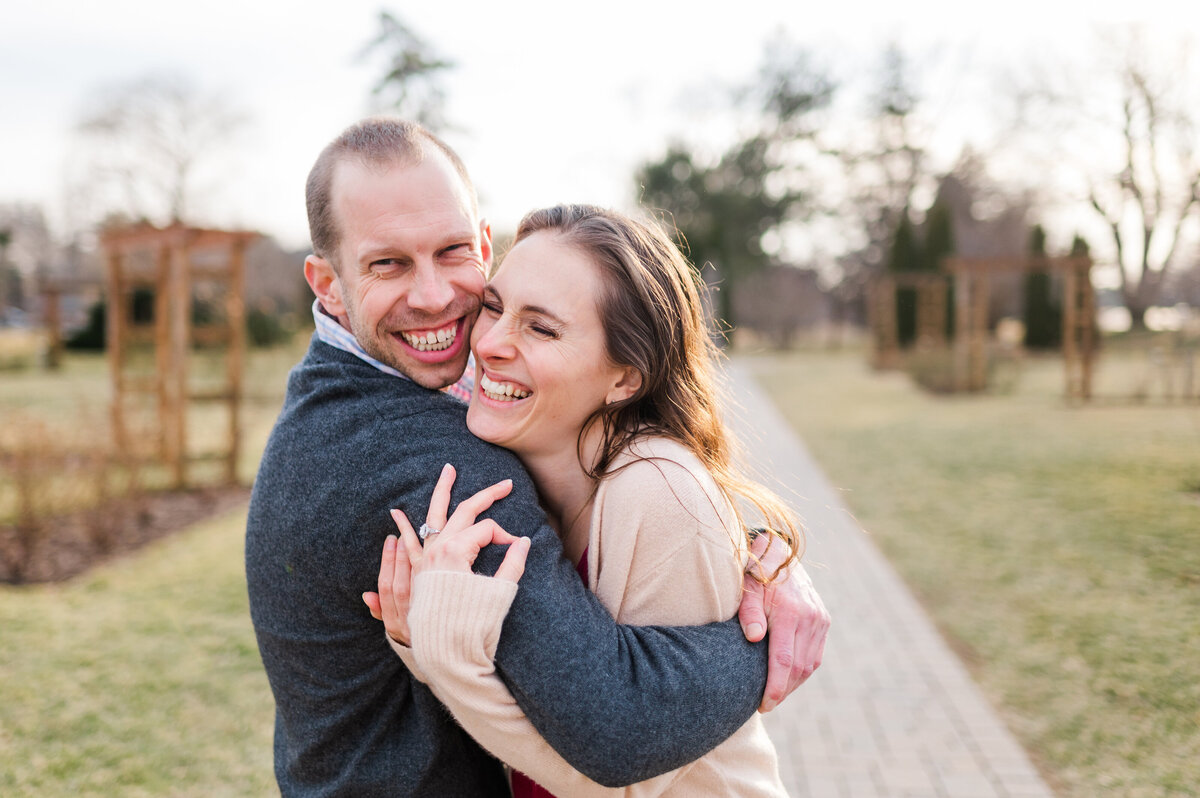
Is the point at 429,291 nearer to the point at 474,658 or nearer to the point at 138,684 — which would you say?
the point at 474,658

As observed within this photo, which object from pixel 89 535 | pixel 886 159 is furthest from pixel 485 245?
pixel 886 159

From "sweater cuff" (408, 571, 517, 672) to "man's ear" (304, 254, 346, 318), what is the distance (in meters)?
0.85

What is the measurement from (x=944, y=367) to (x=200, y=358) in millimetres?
17889

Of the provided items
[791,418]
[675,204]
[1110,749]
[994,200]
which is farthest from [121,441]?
[994,200]

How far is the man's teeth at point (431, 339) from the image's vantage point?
1984mm

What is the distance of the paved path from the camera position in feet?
13.2

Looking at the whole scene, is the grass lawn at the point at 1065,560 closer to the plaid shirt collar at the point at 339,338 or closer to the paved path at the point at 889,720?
the paved path at the point at 889,720

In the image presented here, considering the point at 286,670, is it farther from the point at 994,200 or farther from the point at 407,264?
the point at 994,200

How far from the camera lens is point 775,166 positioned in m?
39.9

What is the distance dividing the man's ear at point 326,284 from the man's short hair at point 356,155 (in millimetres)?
24

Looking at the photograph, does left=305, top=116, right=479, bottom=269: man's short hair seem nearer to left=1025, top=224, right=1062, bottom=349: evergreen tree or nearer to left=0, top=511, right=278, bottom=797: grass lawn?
left=0, top=511, right=278, bottom=797: grass lawn

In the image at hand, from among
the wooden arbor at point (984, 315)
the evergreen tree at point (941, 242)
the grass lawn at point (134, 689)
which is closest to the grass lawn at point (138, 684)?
the grass lawn at point (134, 689)

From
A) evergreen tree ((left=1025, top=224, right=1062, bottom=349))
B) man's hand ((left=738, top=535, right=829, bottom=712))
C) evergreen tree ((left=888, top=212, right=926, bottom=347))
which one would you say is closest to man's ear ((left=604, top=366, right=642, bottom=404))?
man's hand ((left=738, top=535, right=829, bottom=712))

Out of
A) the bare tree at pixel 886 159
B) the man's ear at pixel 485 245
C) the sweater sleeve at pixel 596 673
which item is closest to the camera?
the sweater sleeve at pixel 596 673
